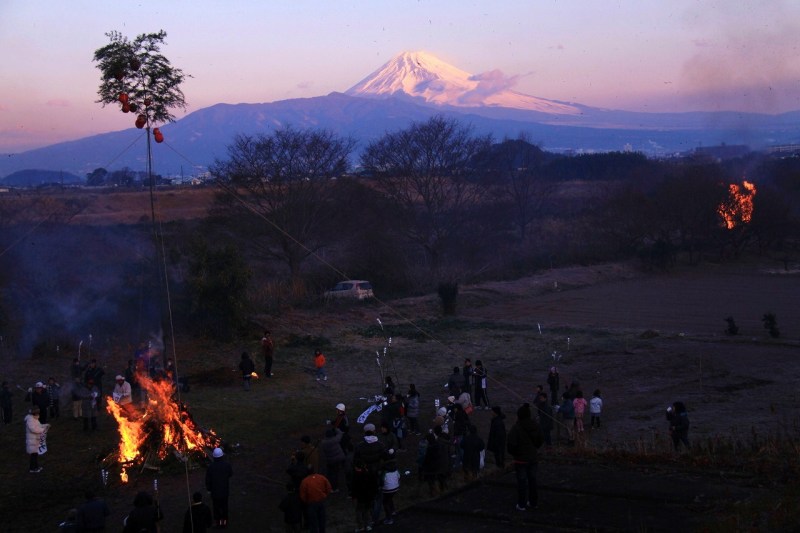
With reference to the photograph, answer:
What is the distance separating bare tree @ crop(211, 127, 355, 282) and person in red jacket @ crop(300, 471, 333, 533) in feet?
105

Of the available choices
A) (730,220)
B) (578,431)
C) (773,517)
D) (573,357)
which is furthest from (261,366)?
(730,220)

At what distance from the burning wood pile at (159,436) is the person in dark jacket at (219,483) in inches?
118

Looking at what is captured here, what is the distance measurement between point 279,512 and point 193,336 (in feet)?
53.9

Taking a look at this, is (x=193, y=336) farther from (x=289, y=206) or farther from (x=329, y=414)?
(x=289, y=206)

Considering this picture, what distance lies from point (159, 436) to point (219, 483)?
12.3 feet

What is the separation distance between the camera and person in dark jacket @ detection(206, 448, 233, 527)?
11.6 metres

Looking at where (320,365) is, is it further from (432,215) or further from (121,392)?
(432,215)

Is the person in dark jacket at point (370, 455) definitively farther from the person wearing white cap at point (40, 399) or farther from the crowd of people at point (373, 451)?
the person wearing white cap at point (40, 399)

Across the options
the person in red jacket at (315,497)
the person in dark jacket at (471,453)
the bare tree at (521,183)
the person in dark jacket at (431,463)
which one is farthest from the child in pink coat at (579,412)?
the bare tree at (521,183)

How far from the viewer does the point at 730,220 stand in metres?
53.1

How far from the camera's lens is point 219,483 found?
11.7 metres

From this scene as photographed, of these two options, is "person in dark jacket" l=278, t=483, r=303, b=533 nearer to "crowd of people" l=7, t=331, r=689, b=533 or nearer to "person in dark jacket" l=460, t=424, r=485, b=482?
"crowd of people" l=7, t=331, r=689, b=533

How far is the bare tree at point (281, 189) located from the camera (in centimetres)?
4269

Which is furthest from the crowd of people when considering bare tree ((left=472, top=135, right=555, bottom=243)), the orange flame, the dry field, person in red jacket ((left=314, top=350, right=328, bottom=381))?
bare tree ((left=472, top=135, right=555, bottom=243))
